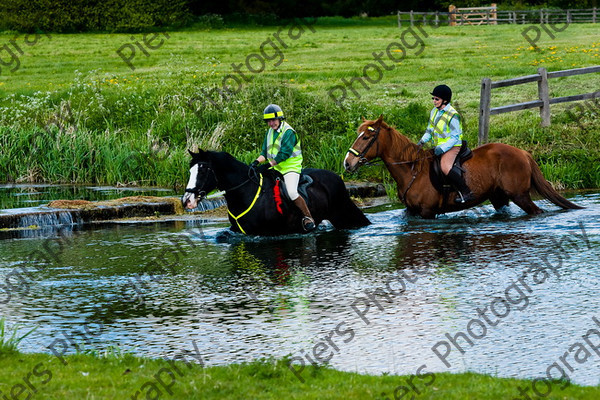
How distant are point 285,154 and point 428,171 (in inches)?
113

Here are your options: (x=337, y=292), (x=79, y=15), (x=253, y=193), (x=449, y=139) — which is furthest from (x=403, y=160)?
(x=79, y=15)

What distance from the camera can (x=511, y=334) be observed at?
8688 mm

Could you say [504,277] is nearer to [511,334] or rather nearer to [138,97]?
[511,334]

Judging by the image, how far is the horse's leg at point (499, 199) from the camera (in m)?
16.3

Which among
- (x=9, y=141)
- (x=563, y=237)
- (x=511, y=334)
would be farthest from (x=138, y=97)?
(x=511, y=334)

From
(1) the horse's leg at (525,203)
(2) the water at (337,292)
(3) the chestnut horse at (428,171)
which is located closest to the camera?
(2) the water at (337,292)

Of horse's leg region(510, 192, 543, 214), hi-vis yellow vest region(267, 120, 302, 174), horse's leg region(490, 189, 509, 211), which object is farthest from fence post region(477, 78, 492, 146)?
hi-vis yellow vest region(267, 120, 302, 174)

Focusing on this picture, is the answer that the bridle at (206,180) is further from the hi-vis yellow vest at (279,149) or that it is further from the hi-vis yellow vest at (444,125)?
the hi-vis yellow vest at (444,125)

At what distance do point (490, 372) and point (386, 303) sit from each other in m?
2.65

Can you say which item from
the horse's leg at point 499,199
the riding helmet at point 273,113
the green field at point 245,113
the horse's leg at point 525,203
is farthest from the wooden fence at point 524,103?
the riding helmet at point 273,113

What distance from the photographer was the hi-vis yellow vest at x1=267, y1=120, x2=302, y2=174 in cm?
1438

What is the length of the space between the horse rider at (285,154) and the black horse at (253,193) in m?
0.19

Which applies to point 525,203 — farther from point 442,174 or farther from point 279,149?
point 279,149

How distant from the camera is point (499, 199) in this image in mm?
16641
